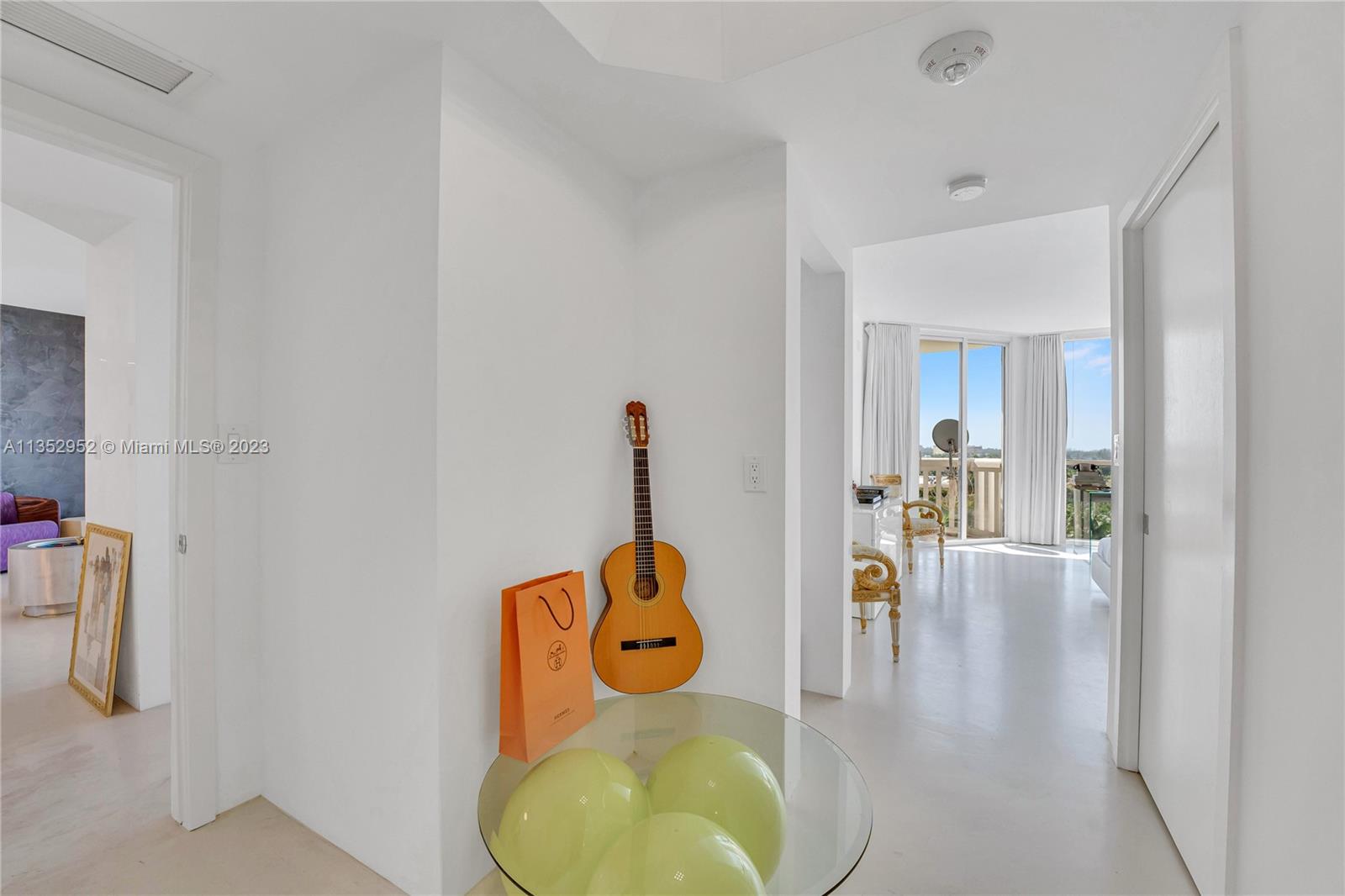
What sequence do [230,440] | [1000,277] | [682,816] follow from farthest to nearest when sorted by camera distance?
[1000,277], [230,440], [682,816]

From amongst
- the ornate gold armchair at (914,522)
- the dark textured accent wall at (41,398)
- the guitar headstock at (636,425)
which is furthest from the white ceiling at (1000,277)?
the dark textured accent wall at (41,398)

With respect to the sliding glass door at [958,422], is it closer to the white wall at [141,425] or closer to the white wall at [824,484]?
the white wall at [824,484]

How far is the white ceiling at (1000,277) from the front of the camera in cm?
370

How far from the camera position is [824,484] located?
118 inches

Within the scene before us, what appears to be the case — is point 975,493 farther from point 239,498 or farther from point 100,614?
point 100,614

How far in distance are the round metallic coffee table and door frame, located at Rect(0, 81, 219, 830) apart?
9.88 feet

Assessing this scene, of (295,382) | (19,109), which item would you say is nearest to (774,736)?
(295,382)

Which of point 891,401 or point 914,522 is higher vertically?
point 891,401

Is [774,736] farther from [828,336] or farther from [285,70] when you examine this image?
[285,70]

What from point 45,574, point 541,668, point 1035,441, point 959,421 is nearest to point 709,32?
point 541,668

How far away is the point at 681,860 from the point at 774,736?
61 centimetres

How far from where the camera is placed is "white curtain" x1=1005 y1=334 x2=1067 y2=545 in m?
6.69

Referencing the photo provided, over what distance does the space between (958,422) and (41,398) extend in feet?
30.8

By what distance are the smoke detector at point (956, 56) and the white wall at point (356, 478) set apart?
1.33 meters
